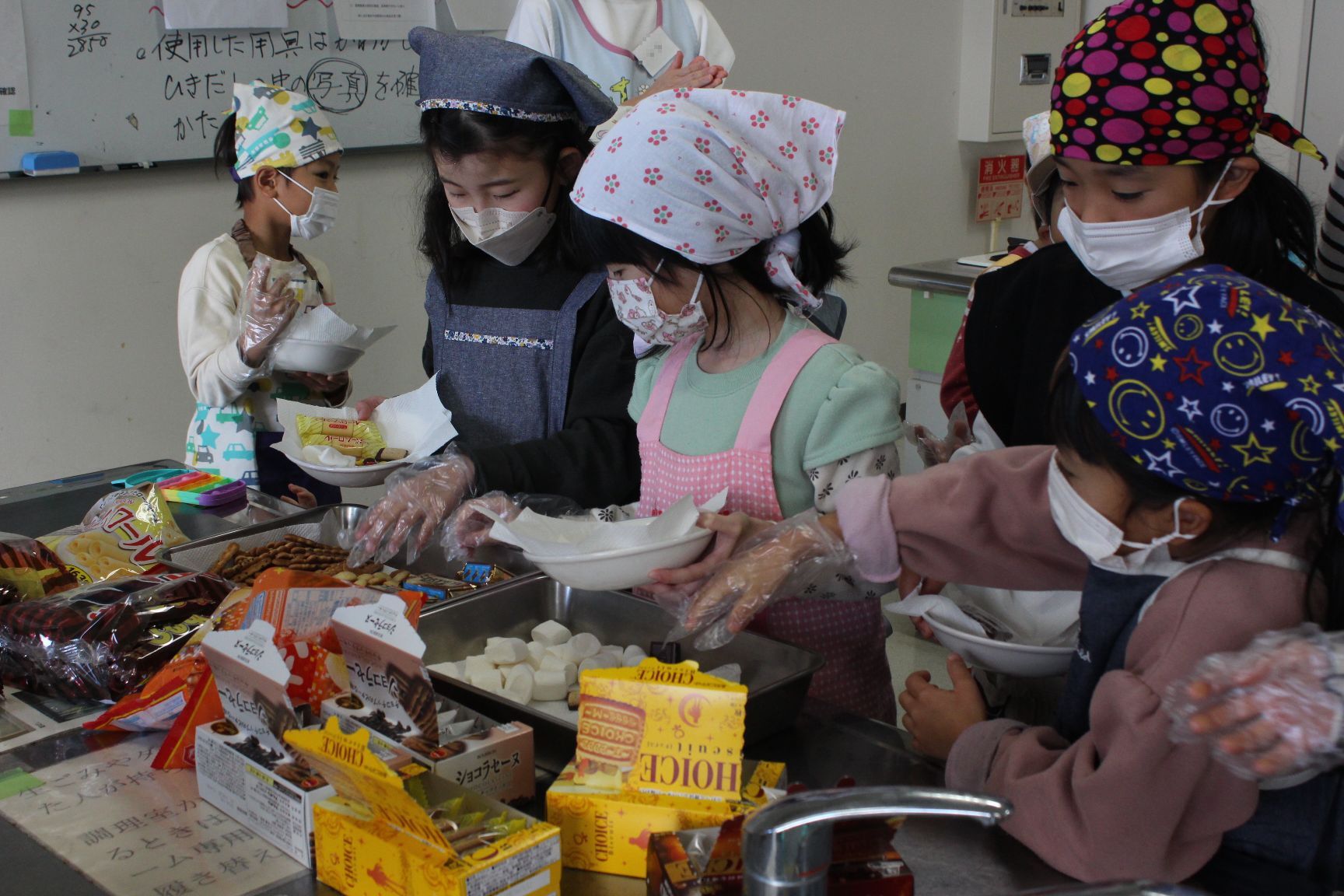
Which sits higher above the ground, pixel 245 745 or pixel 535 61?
pixel 535 61

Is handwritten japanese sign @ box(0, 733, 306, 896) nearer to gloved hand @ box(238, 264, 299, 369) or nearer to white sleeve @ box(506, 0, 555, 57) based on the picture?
gloved hand @ box(238, 264, 299, 369)

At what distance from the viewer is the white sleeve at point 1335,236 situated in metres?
1.49

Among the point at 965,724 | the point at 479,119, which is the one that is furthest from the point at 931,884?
the point at 479,119

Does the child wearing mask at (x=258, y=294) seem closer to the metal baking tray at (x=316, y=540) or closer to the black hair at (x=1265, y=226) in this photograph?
the metal baking tray at (x=316, y=540)

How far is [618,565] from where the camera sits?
Result: 1.13 m

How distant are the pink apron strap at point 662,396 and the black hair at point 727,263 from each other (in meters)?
0.06

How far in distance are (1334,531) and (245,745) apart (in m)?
0.82

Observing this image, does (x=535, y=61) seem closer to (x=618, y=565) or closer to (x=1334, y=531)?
(x=618, y=565)

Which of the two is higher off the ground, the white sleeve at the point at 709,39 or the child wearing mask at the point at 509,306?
the white sleeve at the point at 709,39

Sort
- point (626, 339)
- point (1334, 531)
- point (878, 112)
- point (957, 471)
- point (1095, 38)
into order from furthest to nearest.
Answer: point (878, 112), point (626, 339), point (1095, 38), point (957, 471), point (1334, 531)

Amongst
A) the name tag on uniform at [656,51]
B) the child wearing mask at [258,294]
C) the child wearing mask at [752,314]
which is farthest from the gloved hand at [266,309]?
the name tag on uniform at [656,51]

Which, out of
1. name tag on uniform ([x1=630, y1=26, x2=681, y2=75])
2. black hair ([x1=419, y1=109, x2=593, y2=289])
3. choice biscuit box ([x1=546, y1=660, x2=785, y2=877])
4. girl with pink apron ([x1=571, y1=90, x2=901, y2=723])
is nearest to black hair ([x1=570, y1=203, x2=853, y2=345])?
girl with pink apron ([x1=571, y1=90, x2=901, y2=723])

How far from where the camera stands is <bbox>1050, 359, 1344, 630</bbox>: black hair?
821 mm

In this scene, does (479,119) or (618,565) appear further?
(479,119)
